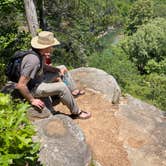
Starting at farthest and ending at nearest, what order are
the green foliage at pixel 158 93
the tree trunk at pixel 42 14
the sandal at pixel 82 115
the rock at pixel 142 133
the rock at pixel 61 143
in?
the green foliage at pixel 158 93, the tree trunk at pixel 42 14, the sandal at pixel 82 115, the rock at pixel 142 133, the rock at pixel 61 143

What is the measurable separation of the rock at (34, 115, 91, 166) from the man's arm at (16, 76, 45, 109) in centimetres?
30

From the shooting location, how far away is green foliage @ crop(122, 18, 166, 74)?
29578mm

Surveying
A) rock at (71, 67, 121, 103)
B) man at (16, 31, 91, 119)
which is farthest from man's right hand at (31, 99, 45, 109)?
rock at (71, 67, 121, 103)

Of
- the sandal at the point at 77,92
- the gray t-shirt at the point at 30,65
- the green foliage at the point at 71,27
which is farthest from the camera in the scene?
the green foliage at the point at 71,27

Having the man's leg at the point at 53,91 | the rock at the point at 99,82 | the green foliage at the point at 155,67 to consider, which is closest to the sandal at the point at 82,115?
the man's leg at the point at 53,91

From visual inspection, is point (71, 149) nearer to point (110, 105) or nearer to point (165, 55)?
point (110, 105)

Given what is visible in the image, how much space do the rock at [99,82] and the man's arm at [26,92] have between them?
2009mm

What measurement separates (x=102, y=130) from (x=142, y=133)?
68 centimetres

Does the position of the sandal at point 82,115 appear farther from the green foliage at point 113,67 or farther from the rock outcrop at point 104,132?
the green foliage at point 113,67

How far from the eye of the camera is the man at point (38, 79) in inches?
202

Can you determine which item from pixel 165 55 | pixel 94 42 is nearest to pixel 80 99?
pixel 94 42

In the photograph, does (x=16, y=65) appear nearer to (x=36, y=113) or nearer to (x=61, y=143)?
(x=36, y=113)

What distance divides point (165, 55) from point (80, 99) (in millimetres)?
24172

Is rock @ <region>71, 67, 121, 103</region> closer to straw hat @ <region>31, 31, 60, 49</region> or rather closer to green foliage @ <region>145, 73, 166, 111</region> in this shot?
straw hat @ <region>31, 31, 60, 49</region>
